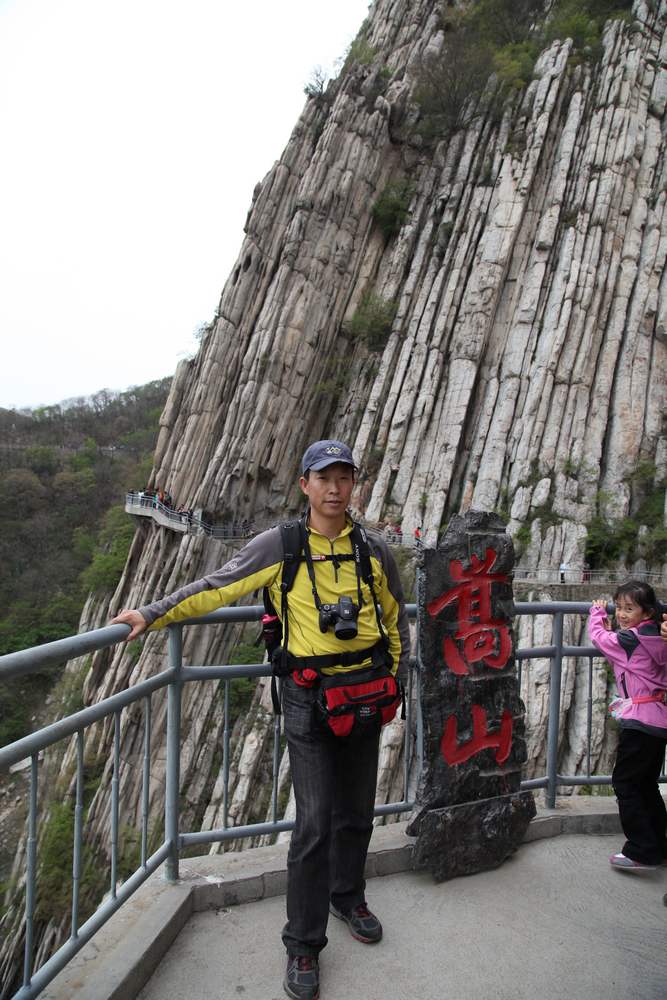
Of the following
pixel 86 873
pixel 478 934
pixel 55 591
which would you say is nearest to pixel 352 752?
pixel 478 934

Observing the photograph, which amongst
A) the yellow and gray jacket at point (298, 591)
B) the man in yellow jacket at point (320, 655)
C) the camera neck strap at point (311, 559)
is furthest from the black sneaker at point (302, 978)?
the camera neck strap at point (311, 559)

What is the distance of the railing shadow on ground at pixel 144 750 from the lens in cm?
197

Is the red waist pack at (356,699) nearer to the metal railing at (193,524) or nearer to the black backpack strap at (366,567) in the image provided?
the black backpack strap at (366,567)

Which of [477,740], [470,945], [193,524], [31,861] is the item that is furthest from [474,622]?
[193,524]

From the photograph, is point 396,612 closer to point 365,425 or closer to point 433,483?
point 433,483

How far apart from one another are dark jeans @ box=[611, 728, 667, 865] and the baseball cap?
6.90 ft

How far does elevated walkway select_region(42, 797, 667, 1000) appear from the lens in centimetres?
237

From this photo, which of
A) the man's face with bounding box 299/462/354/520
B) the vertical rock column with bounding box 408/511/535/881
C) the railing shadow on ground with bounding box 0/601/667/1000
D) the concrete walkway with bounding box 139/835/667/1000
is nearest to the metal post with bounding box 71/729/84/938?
the railing shadow on ground with bounding box 0/601/667/1000

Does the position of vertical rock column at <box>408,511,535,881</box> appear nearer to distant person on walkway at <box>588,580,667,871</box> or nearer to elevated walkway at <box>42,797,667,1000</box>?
elevated walkway at <box>42,797,667,1000</box>

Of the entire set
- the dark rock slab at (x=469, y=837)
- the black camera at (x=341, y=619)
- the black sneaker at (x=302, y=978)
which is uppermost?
the black camera at (x=341, y=619)

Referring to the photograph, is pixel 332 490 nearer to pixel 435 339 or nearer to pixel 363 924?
pixel 363 924

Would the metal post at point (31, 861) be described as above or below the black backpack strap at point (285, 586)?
below

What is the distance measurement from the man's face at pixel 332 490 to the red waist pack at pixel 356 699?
24.8 inches

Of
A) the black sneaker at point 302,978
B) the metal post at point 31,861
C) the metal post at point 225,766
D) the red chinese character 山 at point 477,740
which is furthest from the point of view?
the red chinese character 山 at point 477,740
